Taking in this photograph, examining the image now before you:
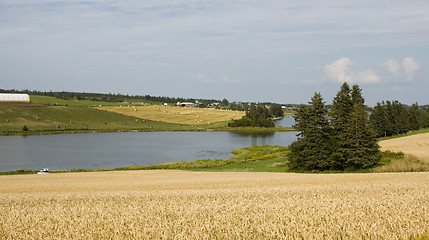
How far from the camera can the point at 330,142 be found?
43.2 meters

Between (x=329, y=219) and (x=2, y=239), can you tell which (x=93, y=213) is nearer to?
(x=2, y=239)

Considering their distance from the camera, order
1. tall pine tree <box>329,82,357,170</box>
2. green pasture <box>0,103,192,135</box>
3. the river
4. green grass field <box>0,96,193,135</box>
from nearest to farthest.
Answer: tall pine tree <box>329,82,357,170</box> → the river → green pasture <box>0,103,192,135</box> → green grass field <box>0,96,193,135</box>

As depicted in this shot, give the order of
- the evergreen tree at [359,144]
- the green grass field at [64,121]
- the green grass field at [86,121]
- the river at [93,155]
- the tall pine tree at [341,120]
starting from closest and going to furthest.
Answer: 1. the evergreen tree at [359,144]
2. the tall pine tree at [341,120]
3. the river at [93,155]
4. the green grass field at [64,121]
5. the green grass field at [86,121]

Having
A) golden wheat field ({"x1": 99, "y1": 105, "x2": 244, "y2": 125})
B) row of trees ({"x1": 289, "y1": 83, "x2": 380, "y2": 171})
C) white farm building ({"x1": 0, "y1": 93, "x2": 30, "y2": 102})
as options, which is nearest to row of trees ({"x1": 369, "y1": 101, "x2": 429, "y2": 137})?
row of trees ({"x1": 289, "y1": 83, "x2": 380, "y2": 171})

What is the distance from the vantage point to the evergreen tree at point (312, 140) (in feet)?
136

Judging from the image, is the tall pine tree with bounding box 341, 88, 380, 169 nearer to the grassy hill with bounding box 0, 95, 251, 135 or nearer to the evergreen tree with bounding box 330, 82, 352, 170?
the evergreen tree with bounding box 330, 82, 352, 170

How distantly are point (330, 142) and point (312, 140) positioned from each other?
244 centimetres

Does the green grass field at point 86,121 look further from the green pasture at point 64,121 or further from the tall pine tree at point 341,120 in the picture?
the tall pine tree at point 341,120

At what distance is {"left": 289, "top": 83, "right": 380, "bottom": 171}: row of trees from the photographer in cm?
3903

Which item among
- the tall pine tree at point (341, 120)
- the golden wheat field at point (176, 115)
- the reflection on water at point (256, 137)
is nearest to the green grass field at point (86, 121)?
the golden wheat field at point (176, 115)

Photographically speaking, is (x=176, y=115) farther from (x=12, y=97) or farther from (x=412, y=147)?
(x=412, y=147)

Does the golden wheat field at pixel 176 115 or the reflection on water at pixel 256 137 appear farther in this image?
the golden wheat field at pixel 176 115

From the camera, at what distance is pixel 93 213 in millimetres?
8508

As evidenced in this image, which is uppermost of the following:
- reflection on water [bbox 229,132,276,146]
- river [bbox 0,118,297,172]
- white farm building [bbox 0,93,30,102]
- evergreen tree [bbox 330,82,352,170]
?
white farm building [bbox 0,93,30,102]
